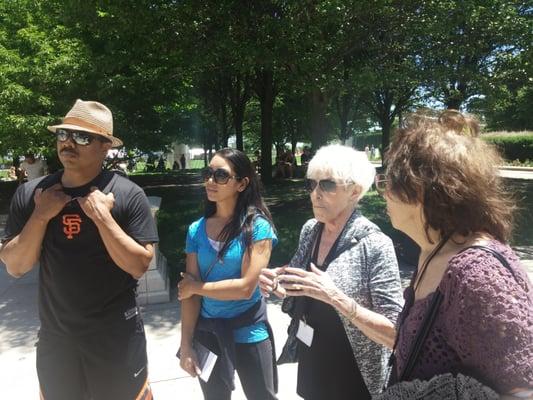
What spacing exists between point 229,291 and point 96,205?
0.79 meters

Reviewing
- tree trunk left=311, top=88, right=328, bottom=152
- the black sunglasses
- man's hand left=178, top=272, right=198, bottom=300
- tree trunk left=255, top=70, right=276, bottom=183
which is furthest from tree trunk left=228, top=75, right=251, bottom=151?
the black sunglasses

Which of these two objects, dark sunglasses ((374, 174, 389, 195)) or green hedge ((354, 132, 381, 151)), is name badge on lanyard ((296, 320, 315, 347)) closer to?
dark sunglasses ((374, 174, 389, 195))

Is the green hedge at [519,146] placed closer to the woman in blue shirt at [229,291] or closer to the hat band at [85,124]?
the woman in blue shirt at [229,291]

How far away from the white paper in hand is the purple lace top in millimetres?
1364

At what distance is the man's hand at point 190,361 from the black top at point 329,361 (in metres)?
0.61

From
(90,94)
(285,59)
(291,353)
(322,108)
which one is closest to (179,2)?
(285,59)

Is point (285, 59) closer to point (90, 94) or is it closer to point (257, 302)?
point (90, 94)

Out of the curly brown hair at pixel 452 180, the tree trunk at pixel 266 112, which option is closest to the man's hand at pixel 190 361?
the curly brown hair at pixel 452 180

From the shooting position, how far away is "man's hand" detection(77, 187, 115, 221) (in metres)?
2.09

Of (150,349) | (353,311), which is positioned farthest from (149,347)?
(353,311)

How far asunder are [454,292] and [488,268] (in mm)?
105

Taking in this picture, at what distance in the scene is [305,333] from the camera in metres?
2.08

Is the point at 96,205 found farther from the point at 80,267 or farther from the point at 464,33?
the point at 464,33

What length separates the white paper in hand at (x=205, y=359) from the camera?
2.29 m
